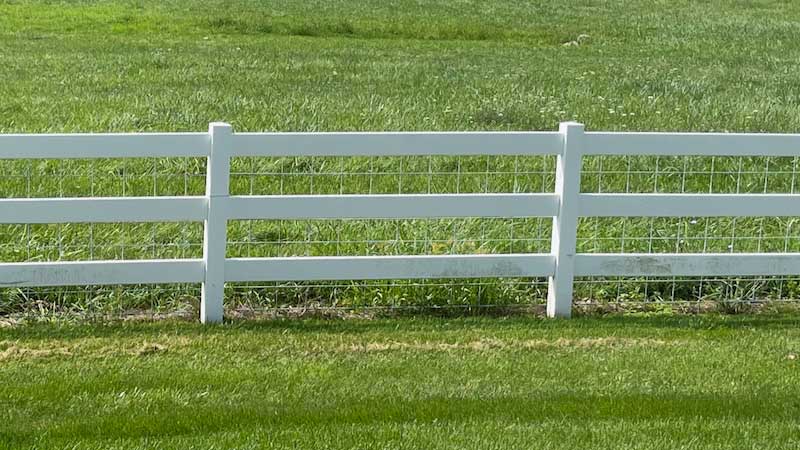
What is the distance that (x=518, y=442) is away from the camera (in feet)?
18.5

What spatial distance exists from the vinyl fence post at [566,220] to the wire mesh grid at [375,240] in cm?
49

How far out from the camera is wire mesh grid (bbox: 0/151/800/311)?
8.38 m

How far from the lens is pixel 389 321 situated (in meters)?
7.92

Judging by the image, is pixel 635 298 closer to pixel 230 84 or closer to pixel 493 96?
pixel 493 96

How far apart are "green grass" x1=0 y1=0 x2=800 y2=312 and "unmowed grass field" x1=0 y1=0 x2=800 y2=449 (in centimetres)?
4

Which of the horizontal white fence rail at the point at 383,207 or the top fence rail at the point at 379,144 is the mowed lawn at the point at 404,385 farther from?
the top fence rail at the point at 379,144

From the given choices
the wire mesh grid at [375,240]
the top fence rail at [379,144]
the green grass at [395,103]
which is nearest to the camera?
the top fence rail at [379,144]

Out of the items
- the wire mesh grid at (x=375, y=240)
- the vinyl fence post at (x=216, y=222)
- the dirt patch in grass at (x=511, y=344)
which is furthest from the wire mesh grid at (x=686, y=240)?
the vinyl fence post at (x=216, y=222)

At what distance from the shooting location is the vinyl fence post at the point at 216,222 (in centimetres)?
754

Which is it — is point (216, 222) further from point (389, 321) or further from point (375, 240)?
point (375, 240)

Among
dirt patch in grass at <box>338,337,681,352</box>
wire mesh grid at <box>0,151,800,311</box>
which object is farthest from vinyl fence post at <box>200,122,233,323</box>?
dirt patch in grass at <box>338,337,681,352</box>

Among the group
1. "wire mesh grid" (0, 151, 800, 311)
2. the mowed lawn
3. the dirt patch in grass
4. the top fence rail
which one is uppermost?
the top fence rail

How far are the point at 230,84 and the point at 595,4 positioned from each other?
23022 millimetres

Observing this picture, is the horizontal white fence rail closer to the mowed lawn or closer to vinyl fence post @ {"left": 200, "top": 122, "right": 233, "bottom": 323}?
vinyl fence post @ {"left": 200, "top": 122, "right": 233, "bottom": 323}
